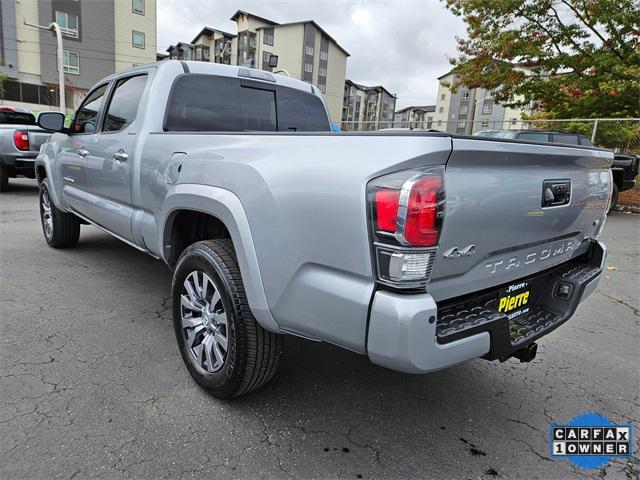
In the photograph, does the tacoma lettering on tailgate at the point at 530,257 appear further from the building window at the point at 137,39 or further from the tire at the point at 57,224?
the building window at the point at 137,39

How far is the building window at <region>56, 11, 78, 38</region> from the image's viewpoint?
35.1 m

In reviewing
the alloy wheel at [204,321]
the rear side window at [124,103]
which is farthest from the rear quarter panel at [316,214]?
the rear side window at [124,103]

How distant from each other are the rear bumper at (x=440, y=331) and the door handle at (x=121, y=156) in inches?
98.4

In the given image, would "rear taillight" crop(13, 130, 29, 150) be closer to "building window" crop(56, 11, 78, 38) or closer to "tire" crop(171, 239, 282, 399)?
"tire" crop(171, 239, 282, 399)

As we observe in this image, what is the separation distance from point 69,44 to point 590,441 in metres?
42.9

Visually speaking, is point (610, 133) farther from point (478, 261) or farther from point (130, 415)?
point (130, 415)

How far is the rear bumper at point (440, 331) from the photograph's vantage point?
1.65 meters

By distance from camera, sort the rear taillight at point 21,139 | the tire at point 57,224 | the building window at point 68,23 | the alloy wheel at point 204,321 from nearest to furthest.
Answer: the alloy wheel at point 204,321, the tire at point 57,224, the rear taillight at point 21,139, the building window at point 68,23

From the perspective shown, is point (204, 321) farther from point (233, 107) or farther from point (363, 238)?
point (233, 107)

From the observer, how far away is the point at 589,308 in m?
4.45

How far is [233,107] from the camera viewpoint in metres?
3.62

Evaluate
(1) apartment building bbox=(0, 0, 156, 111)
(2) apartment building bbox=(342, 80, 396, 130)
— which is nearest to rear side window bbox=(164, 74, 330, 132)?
(1) apartment building bbox=(0, 0, 156, 111)

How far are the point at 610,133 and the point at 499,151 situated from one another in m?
13.2

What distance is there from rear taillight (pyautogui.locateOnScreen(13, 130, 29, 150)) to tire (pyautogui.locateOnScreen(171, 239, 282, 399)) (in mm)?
8711
